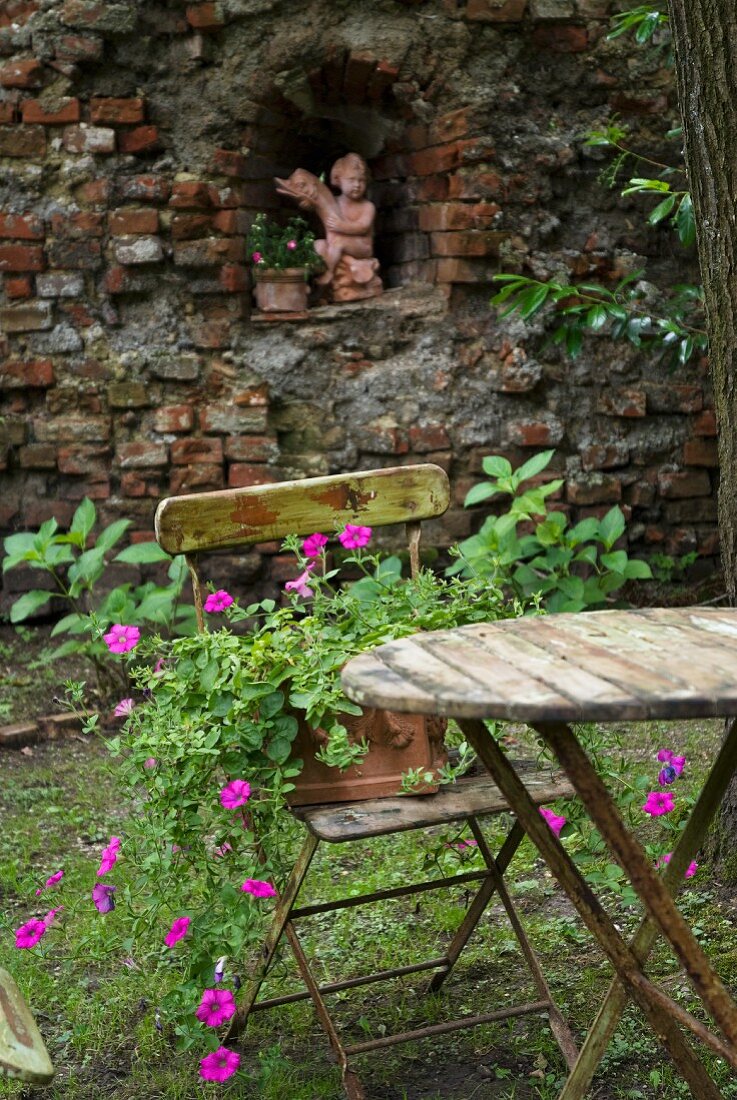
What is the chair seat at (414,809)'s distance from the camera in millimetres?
2039

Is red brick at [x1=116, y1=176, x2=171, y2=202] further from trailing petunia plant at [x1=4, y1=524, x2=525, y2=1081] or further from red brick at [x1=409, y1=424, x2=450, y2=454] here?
trailing petunia plant at [x1=4, y1=524, x2=525, y2=1081]

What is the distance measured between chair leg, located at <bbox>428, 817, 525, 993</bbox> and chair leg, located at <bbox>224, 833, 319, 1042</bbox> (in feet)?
0.97

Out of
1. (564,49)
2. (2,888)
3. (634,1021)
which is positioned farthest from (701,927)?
(564,49)

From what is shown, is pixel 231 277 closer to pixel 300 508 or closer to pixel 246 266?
pixel 246 266

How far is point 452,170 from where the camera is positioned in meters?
4.82

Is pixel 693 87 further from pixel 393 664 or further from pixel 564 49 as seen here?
pixel 564 49

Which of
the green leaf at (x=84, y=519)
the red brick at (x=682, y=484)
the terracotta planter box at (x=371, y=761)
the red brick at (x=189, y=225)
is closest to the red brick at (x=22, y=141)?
the red brick at (x=189, y=225)

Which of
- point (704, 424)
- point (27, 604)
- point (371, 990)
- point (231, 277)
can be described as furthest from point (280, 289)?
point (371, 990)

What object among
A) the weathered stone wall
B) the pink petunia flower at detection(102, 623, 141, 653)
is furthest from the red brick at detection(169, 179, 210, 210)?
the pink petunia flower at detection(102, 623, 141, 653)

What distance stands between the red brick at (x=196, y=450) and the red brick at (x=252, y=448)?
0.05 m

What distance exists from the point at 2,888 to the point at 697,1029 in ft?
6.53

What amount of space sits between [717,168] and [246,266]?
257cm

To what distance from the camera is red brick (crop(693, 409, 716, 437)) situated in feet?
16.4

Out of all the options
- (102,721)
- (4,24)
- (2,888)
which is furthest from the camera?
(4,24)
